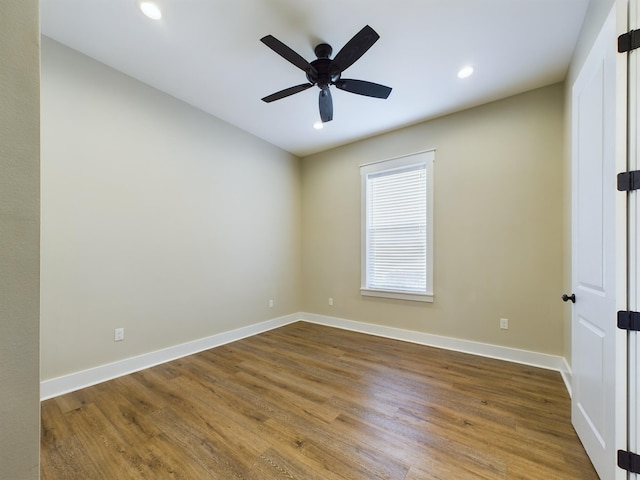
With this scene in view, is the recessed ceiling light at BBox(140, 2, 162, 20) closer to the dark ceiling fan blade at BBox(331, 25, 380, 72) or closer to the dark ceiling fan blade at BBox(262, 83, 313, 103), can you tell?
the dark ceiling fan blade at BBox(262, 83, 313, 103)

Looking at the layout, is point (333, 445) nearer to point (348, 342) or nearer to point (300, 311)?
point (348, 342)

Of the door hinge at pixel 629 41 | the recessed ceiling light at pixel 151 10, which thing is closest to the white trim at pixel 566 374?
the door hinge at pixel 629 41

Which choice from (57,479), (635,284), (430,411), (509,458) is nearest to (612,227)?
(635,284)

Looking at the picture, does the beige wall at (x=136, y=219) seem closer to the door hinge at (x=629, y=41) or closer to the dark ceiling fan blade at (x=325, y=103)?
the dark ceiling fan blade at (x=325, y=103)

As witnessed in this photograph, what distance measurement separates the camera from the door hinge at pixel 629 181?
1.22 m

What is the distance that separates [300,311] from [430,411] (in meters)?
2.99

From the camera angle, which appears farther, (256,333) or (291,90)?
(256,333)

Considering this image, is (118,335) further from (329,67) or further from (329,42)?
(329,42)

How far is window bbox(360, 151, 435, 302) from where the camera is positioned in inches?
141

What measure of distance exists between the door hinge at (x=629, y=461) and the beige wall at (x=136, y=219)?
354 centimetres

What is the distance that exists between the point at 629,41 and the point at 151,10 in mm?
2881

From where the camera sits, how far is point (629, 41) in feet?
4.13

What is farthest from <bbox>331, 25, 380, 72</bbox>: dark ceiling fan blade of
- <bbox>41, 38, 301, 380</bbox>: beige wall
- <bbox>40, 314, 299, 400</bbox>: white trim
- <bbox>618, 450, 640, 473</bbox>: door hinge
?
<bbox>40, 314, 299, 400</bbox>: white trim

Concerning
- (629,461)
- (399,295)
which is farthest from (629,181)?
(399,295)
